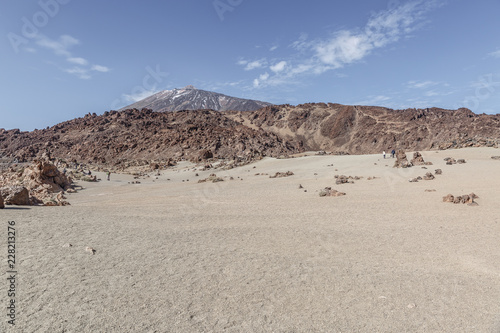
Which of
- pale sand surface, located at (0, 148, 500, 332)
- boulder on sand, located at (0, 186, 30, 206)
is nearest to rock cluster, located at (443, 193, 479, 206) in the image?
pale sand surface, located at (0, 148, 500, 332)

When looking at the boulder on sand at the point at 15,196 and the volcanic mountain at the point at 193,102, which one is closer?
the boulder on sand at the point at 15,196

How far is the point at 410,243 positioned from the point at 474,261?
111 cm

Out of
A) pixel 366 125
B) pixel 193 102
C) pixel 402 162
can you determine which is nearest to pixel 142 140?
pixel 366 125

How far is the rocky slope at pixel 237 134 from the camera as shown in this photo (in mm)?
46250

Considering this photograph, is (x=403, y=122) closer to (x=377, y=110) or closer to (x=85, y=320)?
(x=377, y=110)

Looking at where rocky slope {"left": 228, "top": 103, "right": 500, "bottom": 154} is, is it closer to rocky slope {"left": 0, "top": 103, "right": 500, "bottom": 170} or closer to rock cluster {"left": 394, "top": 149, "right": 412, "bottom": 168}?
rocky slope {"left": 0, "top": 103, "right": 500, "bottom": 170}

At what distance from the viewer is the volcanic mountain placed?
121438mm

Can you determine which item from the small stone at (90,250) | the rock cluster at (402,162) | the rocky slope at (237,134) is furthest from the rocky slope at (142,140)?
the small stone at (90,250)

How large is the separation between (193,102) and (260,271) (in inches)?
5017

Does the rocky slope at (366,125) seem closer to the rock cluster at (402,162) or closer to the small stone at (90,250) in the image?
the rock cluster at (402,162)

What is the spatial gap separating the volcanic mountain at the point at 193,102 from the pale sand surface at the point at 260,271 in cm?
11558

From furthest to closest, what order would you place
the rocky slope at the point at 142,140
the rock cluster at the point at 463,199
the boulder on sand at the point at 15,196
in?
the rocky slope at the point at 142,140, the rock cluster at the point at 463,199, the boulder on sand at the point at 15,196

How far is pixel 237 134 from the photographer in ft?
169

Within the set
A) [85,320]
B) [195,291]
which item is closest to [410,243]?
[195,291]
